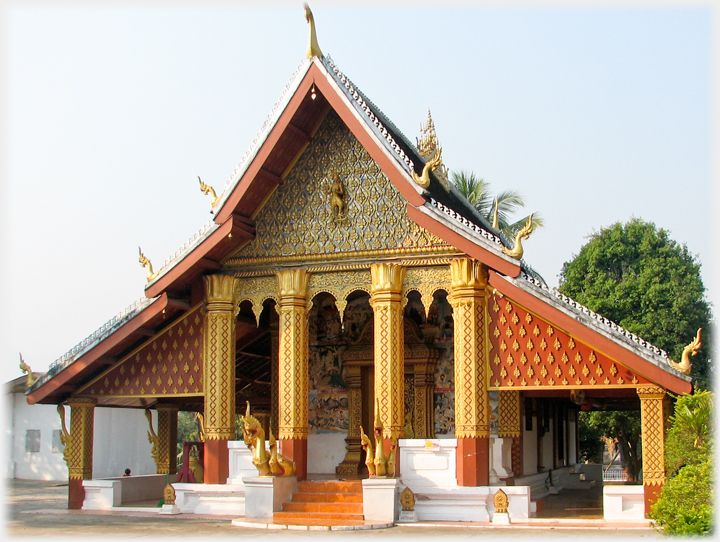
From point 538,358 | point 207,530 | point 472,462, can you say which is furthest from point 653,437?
point 207,530

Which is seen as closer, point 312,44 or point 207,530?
point 207,530

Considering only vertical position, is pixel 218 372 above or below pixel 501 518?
above

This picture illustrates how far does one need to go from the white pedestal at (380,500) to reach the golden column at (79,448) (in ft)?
18.4

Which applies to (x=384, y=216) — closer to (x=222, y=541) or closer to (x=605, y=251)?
(x=222, y=541)

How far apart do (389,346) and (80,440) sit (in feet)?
19.6

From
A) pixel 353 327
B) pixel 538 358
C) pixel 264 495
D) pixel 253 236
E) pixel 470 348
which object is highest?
pixel 253 236

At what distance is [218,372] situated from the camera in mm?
14977

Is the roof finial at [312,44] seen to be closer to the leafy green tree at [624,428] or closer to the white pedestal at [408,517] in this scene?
the white pedestal at [408,517]

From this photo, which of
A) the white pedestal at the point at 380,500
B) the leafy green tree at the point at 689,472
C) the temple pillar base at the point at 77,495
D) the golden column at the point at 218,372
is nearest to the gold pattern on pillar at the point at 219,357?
the golden column at the point at 218,372

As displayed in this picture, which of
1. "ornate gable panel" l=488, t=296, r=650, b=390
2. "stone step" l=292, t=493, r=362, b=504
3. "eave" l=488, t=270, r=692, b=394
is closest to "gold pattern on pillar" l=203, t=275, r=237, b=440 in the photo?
"stone step" l=292, t=493, r=362, b=504

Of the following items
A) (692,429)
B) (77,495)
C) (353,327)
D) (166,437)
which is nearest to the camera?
(692,429)

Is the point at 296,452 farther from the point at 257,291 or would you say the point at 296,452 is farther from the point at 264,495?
the point at 257,291

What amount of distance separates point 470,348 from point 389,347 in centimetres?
128

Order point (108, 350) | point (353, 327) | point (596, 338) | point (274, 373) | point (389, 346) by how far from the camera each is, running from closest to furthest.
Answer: point (596, 338) < point (389, 346) < point (108, 350) < point (353, 327) < point (274, 373)
